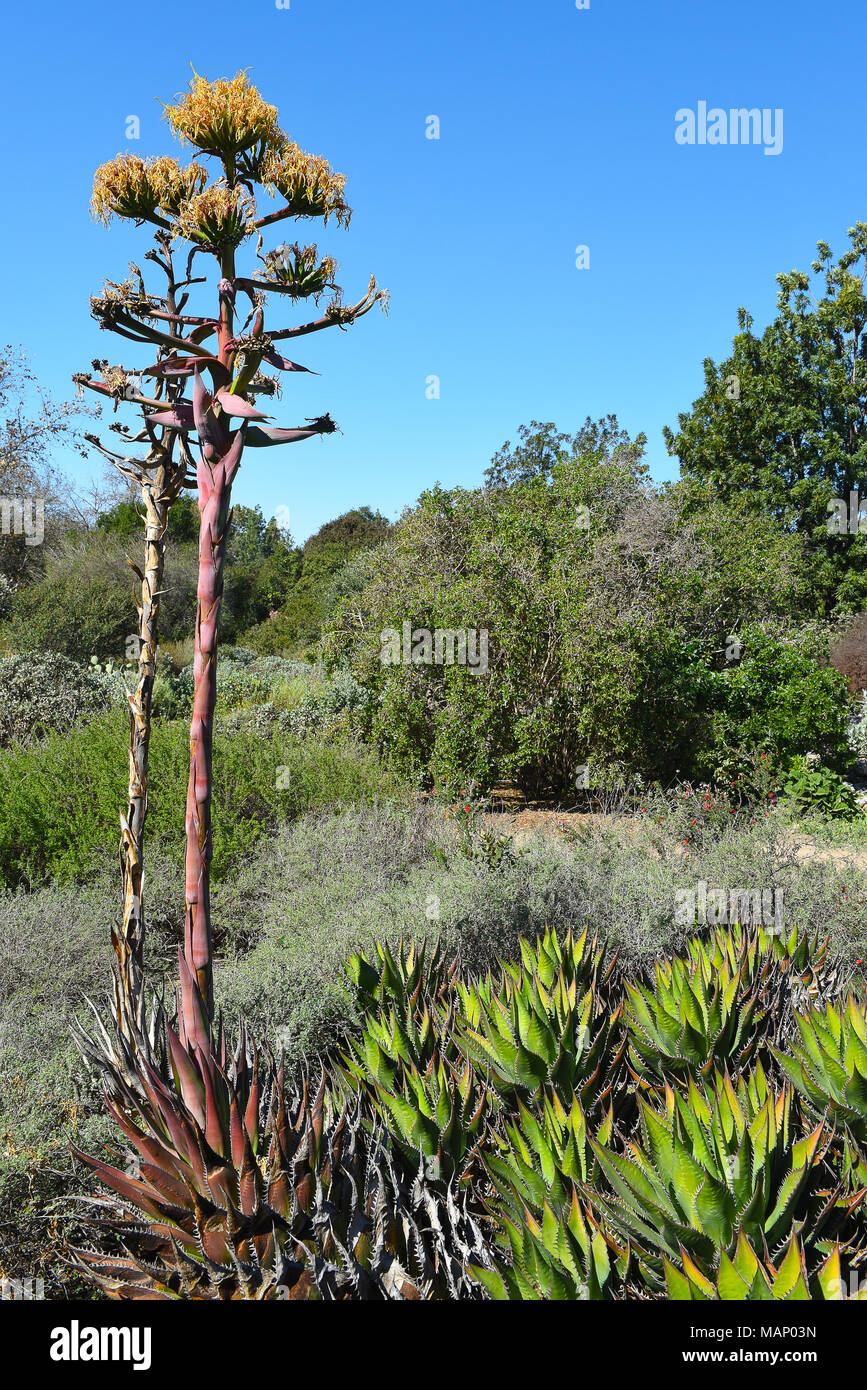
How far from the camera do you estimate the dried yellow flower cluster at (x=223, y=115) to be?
1.85 meters

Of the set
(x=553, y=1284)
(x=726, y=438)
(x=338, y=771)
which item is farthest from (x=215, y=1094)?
(x=726, y=438)

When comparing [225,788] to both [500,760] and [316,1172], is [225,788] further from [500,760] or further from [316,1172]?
[316,1172]

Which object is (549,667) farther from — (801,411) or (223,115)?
(801,411)

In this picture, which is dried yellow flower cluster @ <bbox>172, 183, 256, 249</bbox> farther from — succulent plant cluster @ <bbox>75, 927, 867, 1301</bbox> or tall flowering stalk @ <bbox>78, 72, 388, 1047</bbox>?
succulent plant cluster @ <bbox>75, 927, 867, 1301</bbox>

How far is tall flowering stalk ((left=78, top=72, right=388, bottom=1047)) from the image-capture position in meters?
1.86

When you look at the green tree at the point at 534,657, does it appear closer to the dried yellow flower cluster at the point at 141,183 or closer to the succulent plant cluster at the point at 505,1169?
the succulent plant cluster at the point at 505,1169

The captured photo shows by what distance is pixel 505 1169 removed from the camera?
191 centimetres

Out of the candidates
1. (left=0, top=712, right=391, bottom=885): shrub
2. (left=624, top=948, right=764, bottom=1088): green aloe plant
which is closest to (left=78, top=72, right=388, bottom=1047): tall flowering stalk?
(left=624, top=948, right=764, bottom=1088): green aloe plant
